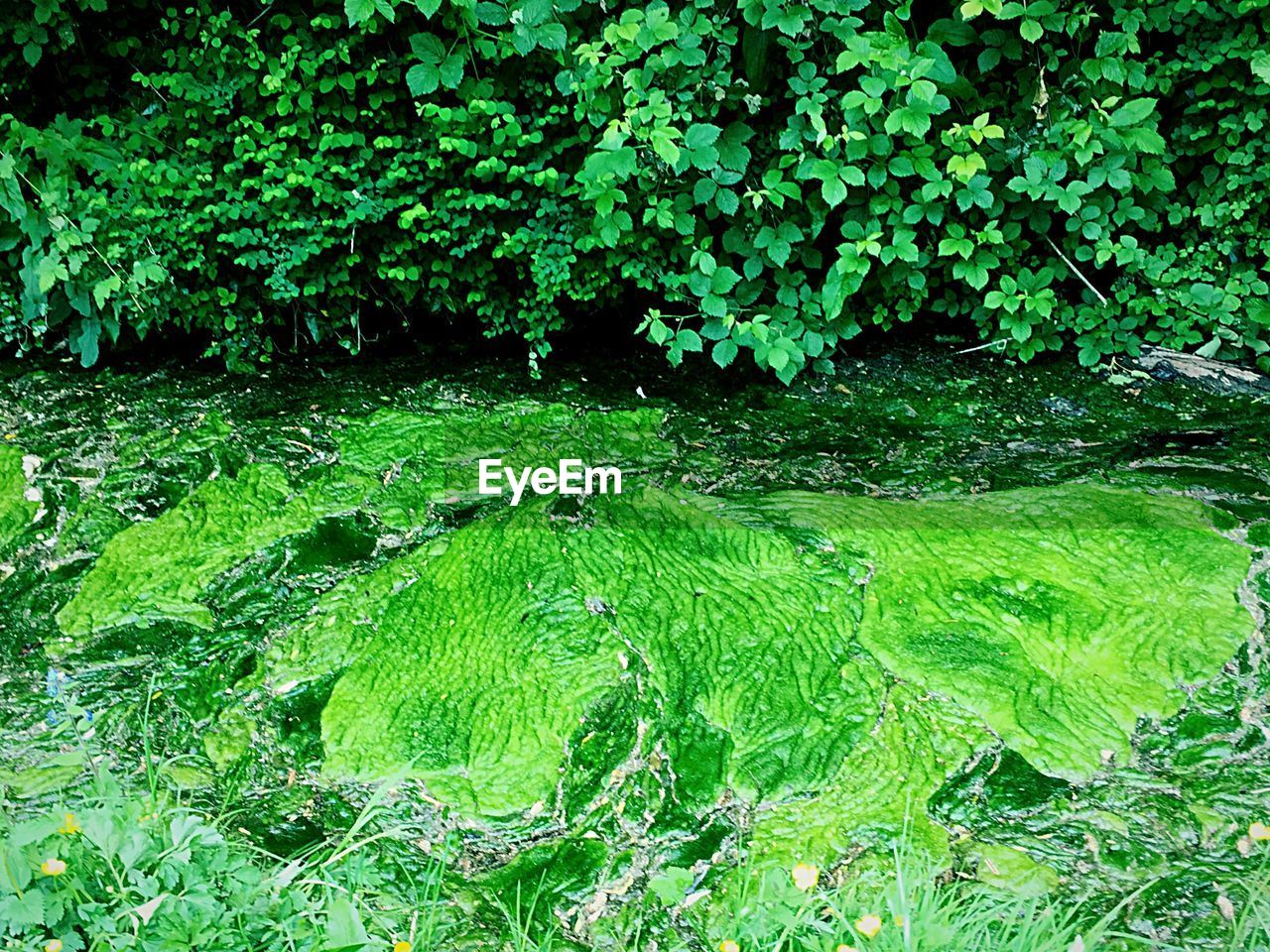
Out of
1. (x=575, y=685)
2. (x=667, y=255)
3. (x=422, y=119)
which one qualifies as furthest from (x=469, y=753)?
(x=422, y=119)

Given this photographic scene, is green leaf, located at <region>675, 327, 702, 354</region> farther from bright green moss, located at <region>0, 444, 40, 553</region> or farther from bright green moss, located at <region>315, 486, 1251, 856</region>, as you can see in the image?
bright green moss, located at <region>0, 444, 40, 553</region>

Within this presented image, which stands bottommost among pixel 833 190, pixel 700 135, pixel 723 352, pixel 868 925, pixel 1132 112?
pixel 868 925

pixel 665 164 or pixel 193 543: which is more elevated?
pixel 665 164

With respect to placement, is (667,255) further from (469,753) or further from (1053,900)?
(1053,900)

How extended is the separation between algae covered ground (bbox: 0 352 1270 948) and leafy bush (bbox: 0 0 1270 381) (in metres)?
0.57

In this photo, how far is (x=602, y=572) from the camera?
9.64 ft

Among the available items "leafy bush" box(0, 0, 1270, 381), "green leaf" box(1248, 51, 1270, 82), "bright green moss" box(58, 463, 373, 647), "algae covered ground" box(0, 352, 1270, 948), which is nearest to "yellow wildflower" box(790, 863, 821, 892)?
"algae covered ground" box(0, 352, 1270, 948)

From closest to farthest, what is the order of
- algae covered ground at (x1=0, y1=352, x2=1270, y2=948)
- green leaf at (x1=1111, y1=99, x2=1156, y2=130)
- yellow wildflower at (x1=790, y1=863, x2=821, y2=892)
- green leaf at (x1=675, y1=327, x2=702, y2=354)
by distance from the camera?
1. yellow wildflower at (x1=790, y1=863, x2=821, y2=892)
2. algae covered ground at (x1=0, y1=352, x2=1270, y2=948)
3. green leaf at (x1=1111, y1=99, x2=1156, y2=130)
4. green leaf at (x1=675, y1=327, x2=702, y2=354)

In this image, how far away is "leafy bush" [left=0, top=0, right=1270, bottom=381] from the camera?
367cm

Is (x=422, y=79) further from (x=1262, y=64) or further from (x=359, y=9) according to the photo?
(x=1262, y=64)

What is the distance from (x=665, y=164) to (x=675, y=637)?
197 centimetres

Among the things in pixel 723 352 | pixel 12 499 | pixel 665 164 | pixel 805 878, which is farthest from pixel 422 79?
pixel 805 878

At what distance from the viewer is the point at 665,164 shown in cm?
374

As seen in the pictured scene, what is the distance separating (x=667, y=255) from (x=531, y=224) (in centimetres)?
60
